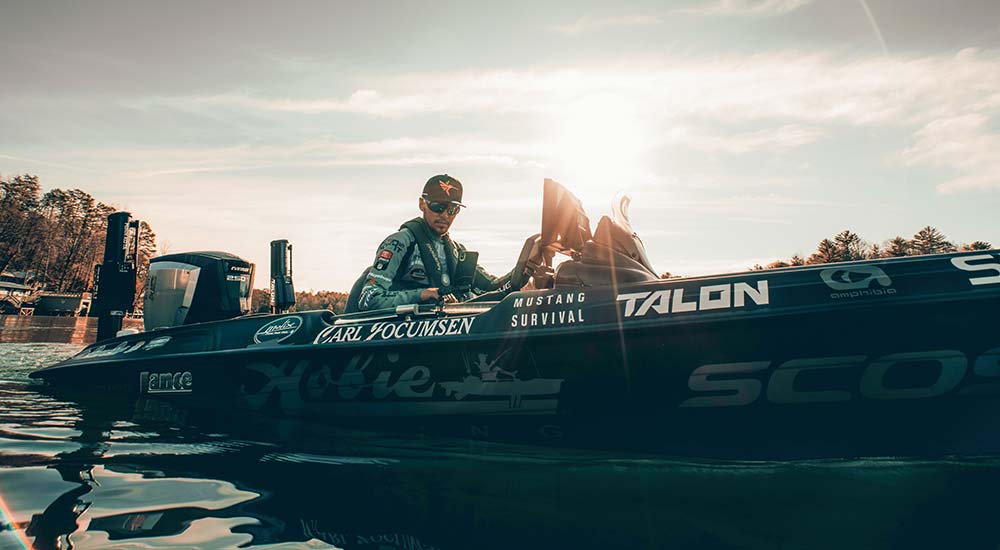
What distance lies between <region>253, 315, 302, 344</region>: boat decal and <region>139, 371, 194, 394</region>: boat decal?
805 millimetres

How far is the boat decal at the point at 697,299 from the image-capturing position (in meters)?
3.04

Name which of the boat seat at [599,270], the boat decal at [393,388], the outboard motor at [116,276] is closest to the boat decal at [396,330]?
the boat decal at [393,388]

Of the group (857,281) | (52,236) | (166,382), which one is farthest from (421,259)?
(52,236)

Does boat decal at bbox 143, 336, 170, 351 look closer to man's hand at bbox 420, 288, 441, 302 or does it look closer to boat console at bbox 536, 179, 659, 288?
man's hand at bbox 420, 288, 441, 302

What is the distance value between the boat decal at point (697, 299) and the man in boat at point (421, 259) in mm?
1243

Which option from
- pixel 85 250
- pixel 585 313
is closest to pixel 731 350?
pixel 585 313

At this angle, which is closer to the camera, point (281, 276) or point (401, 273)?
point (401, 273)

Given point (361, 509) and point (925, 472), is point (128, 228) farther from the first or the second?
point (925, 472)

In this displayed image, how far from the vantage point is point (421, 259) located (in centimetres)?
500

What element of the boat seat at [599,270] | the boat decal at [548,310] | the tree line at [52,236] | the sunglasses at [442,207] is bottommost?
the boat decal at [548,310]

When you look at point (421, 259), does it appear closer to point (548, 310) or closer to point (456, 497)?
point (548, 310)

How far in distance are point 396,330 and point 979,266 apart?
316cm

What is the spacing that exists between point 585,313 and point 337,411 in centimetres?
189

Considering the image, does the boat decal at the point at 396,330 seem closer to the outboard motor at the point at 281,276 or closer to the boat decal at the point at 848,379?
the boat decal at the point at 848,379
